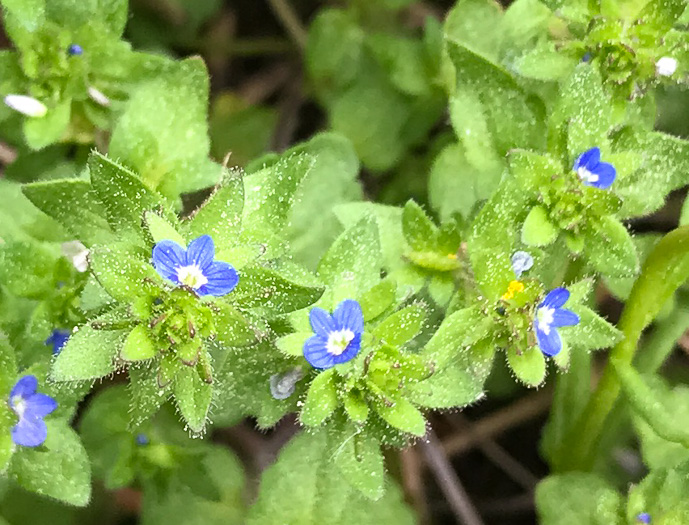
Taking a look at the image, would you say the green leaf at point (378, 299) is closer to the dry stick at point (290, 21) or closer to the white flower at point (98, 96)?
the white flower at point (98, 96)

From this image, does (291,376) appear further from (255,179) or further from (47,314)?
(47,314)

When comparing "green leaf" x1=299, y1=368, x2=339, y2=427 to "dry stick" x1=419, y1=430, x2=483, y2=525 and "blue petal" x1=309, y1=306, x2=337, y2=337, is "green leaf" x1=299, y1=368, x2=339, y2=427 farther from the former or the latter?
"dry stick" x1=419, y1=430, x2=483, y2=525

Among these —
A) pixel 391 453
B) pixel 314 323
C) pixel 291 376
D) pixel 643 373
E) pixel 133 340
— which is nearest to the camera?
pixel 133 340

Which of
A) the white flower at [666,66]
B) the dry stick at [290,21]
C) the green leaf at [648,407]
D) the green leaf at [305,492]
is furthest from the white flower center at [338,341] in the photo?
the dry stick at [290,21]

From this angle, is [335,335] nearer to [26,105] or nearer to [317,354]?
[317,354]

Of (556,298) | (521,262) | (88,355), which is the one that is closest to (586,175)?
(521,262)

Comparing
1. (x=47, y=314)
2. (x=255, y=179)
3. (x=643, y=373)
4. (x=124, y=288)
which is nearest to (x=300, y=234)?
(x=255, y=179)
